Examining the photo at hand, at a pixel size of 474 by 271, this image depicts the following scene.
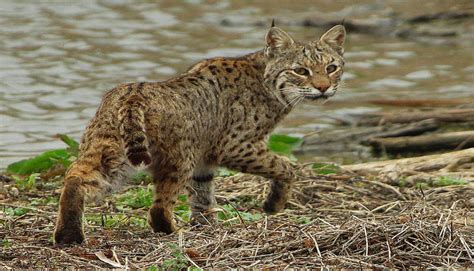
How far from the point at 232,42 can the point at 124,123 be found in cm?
1047

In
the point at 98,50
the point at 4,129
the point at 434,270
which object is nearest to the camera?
the point at 434,270

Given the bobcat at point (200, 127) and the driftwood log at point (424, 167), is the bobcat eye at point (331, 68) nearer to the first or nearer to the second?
the bobcat at point (200, 127)

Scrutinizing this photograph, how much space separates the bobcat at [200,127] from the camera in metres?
7.75

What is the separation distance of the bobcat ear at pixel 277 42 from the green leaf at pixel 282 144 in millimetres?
1846

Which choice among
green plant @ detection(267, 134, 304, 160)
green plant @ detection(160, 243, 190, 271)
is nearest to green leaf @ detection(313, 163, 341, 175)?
green plant @ detection(267, 134, 304, 160)

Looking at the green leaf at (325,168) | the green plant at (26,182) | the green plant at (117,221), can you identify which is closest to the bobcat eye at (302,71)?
the green plant at (117,221)

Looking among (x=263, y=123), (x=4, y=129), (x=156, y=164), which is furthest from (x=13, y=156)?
(x=156, y=164)

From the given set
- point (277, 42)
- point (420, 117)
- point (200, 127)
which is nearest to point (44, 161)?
point (277, 42)

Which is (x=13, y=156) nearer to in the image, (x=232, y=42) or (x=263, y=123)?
(x=263, y=123)

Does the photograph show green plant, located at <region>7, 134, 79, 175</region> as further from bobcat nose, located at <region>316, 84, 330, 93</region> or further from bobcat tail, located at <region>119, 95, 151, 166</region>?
bobcat tail, located at <region>119, 95, 151, 166</region>

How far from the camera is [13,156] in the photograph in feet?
41.4

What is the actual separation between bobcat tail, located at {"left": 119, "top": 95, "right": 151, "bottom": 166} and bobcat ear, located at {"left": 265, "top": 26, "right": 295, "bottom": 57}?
1.77 meters

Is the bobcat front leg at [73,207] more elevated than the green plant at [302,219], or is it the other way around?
the bobcat front leg at [73,207]

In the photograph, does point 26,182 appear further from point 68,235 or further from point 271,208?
point 68,235
